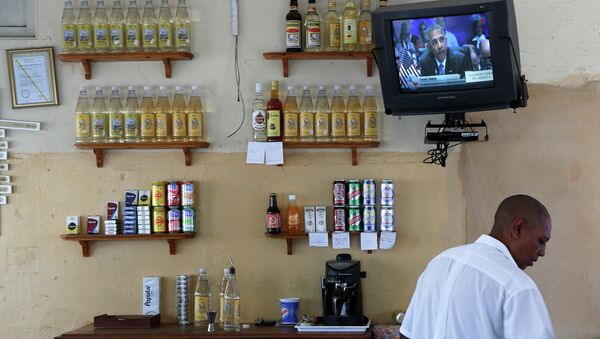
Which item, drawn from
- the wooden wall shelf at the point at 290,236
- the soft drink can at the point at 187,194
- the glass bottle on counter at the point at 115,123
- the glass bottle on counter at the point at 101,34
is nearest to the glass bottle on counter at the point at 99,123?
the glass bottle on counter at the point at 115,123

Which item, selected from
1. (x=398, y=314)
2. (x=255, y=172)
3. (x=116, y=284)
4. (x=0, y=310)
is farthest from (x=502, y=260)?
(x=0, y=310)

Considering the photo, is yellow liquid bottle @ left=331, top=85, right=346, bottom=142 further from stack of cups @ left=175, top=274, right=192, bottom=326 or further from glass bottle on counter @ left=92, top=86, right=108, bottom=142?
glass bottle on counter @ left=92, top=86, right=108, bottom=142

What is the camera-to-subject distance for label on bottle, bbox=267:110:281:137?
4539mm

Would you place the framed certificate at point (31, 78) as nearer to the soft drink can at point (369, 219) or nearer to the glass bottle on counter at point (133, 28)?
the glass bottle on counter at point (133, 28)

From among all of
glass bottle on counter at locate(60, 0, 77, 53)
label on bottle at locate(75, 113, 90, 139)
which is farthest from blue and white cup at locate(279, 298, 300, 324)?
glass bottle on counter at locate(60, 0, 77, 53)

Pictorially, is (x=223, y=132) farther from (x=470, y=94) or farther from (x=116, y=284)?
(x=470, y=94)

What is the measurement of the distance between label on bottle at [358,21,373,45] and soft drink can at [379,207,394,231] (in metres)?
0.90

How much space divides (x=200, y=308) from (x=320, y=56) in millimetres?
1501

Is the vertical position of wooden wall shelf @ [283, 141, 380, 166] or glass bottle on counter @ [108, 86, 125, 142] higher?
glass bottle on counter @ [108, 86, 125, 142]

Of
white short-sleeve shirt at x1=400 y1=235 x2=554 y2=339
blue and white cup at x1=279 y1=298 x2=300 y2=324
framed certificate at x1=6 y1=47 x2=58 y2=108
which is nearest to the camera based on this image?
white short-sleeve shirt at x1=400 y1=235 x2=554 y2=339

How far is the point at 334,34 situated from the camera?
15.0 feet

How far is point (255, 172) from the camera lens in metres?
4.67

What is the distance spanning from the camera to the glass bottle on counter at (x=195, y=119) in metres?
4.57

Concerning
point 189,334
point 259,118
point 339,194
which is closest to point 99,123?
point 259,118
